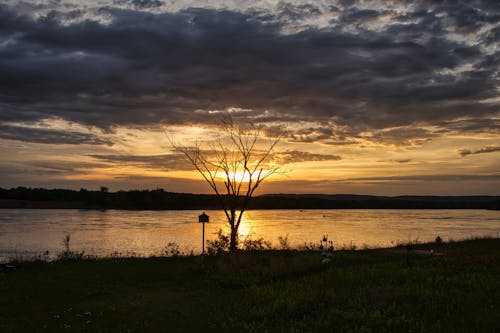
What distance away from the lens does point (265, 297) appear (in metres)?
13.9

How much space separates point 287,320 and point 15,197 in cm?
15029

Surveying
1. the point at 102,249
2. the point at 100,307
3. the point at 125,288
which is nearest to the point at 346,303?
the point at 100,307

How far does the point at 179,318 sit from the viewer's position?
12.3 metres

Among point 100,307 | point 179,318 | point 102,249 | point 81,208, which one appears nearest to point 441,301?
point 179,318

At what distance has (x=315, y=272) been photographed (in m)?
18.8

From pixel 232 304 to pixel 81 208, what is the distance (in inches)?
5519

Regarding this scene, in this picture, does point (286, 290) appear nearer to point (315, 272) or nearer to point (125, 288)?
point (315, 272)

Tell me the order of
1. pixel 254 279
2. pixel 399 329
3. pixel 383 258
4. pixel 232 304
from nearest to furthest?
pixel 399 329 → pixel 232 304 → pixel 254 279 → pixel 383 258

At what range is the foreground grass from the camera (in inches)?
427

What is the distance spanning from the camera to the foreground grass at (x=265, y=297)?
1085 cm

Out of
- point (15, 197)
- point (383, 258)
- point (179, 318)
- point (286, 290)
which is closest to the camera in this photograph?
point (179, 318)

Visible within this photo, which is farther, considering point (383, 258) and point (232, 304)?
point (383, 258)

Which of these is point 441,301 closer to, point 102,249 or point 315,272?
point 315,272

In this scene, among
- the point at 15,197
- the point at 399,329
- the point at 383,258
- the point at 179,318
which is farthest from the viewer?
the point at 15,197
